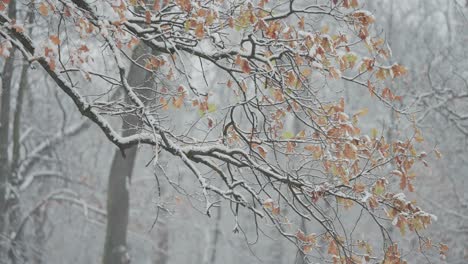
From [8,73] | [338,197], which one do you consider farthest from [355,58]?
[8,73]

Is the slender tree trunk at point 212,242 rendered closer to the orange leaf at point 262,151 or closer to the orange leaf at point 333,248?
the orange leaf at point 262,151

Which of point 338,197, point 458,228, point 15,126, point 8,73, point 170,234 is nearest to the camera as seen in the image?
point 338,197

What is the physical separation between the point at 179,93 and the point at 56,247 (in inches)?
534

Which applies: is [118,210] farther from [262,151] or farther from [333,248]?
[333,248]

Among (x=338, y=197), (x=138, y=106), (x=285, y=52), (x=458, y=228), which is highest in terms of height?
(x=458, y=228)

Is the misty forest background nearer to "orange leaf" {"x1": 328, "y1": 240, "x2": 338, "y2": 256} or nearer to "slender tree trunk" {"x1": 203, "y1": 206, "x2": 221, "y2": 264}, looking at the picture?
"slender tree trunk" {"x1": 203, "y1": 206, "x2": 221, "y2": 264}

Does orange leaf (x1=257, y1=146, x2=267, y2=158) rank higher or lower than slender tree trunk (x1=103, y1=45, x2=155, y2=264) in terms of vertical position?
lower

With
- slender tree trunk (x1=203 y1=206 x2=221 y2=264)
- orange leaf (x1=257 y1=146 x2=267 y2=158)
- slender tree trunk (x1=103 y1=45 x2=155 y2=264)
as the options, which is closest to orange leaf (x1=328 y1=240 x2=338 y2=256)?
orange leaf (x1=257 y1=146 x2=267 y2=158)

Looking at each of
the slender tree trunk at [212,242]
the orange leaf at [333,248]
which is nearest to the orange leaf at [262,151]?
the orange leaf at [333,248]

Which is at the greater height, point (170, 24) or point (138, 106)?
point (170, 24)

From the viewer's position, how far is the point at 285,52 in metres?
4.32

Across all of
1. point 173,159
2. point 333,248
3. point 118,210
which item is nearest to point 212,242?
point 173,159

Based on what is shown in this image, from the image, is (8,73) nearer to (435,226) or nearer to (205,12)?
(205,12)

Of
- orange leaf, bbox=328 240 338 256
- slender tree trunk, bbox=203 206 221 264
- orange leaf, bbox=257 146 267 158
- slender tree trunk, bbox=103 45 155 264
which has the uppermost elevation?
slender tree trunk, bbox=203 206 221 264
